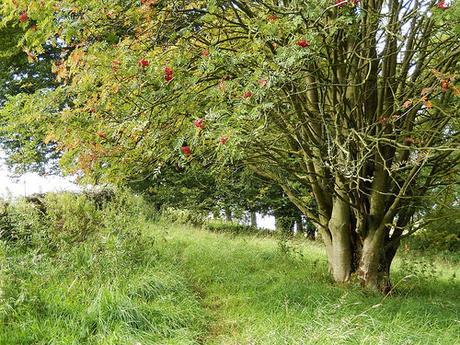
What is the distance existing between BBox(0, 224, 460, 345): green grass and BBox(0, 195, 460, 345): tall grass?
12mm

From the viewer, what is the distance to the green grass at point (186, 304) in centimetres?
393

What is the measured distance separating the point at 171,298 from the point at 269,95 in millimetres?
2455

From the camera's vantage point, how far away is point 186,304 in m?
4.87

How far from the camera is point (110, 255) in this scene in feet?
18.2

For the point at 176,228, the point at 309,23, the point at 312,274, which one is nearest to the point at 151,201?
the point at 176,228

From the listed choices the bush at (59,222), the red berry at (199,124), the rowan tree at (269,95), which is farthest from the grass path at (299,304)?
the red berry at (199,124)

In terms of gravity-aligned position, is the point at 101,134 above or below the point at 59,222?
above

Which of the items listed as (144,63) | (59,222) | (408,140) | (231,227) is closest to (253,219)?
(231,227)

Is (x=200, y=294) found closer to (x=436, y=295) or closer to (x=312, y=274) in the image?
(x=312, y=274)

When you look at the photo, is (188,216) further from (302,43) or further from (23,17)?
(302,43)

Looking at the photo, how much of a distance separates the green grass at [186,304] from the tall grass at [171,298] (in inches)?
0.5

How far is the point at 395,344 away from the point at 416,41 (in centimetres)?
375

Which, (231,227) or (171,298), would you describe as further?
(231,227)

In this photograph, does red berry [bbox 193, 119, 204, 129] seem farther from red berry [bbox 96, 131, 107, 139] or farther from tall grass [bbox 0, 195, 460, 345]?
tall grass [bbox 0, 195, 460, 345]
